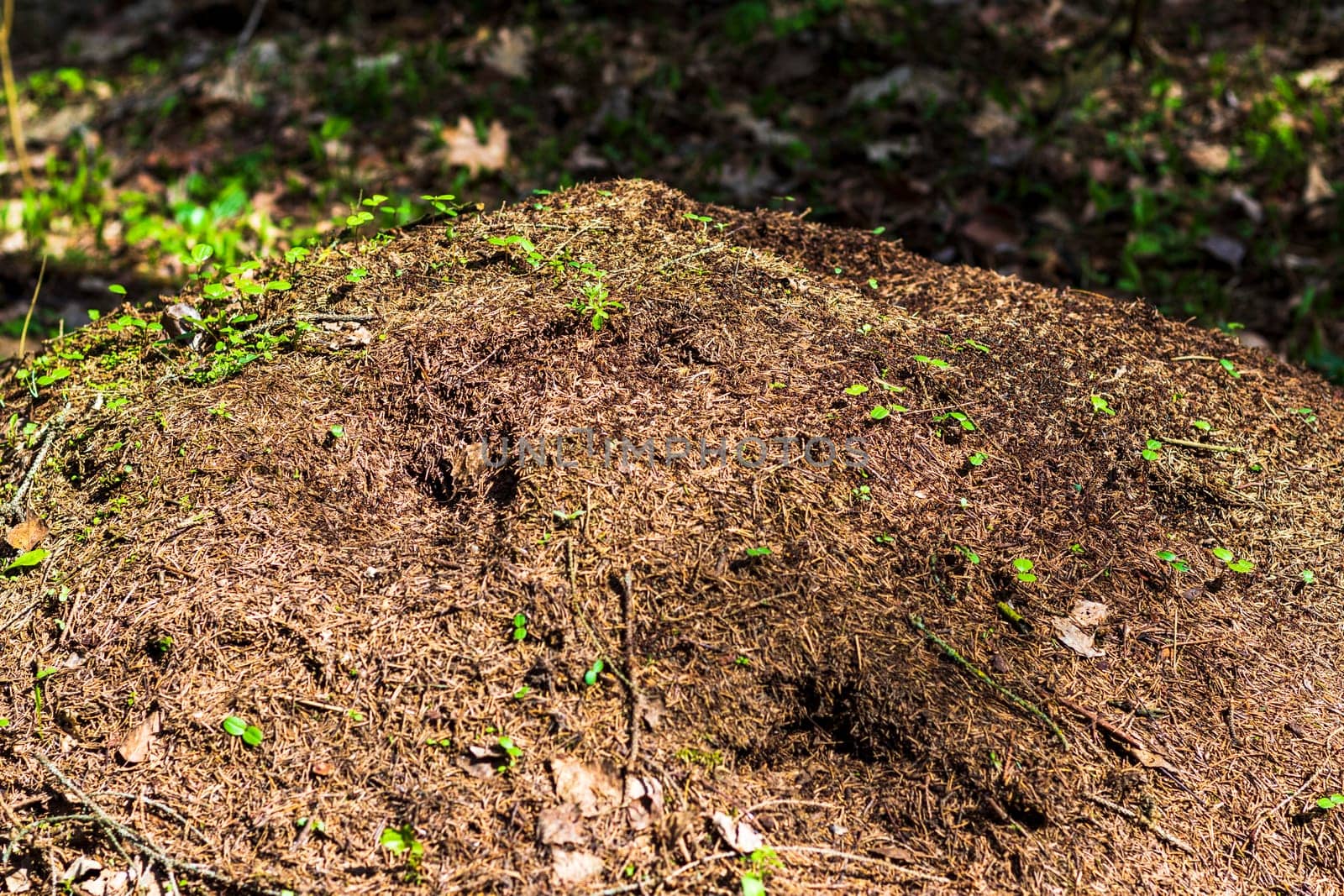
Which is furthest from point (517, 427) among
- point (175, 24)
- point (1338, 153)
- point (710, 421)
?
point (175, 24)

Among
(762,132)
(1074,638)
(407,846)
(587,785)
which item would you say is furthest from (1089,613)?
(762,132)

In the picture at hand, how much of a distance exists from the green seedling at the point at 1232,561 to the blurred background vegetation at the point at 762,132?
86.5 inches

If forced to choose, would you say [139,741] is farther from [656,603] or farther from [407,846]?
[656,603]

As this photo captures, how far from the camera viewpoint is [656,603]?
7.63 feet

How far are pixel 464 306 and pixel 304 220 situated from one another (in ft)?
10.2

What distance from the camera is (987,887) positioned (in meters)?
2.05

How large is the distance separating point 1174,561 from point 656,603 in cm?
147

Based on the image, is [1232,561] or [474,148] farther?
[474,148]

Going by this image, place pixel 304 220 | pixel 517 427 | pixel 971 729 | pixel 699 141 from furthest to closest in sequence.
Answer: pixel 699 141
pixel 304 220
pixel 517 427
pixel 971 729

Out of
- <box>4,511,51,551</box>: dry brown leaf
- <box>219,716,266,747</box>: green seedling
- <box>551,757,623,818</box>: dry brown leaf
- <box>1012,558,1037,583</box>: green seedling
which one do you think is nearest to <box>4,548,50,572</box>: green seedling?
<box>4,511,51,551</box>: dry brown leaf

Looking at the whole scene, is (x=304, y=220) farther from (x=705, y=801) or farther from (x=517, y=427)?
(x=705, y=801)

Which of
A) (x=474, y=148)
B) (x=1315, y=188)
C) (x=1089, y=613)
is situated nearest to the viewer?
(x=1089, y=613)

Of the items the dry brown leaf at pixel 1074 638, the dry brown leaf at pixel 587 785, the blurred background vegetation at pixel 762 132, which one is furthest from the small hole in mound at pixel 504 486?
the blurred background vegetation at pixel 762 132

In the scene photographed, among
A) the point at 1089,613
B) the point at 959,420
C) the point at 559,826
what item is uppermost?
the point at 959,420
